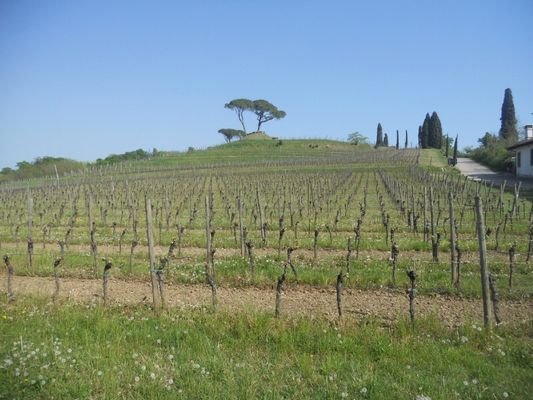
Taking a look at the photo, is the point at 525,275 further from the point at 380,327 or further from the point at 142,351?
the point at 142,351

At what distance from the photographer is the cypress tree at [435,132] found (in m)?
85.8

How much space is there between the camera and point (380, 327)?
724 cm

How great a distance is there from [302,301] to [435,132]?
8432 centimetres

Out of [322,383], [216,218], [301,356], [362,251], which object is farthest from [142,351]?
[216,218]

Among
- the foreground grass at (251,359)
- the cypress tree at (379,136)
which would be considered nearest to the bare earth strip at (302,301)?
the foreground grass at (251,359)

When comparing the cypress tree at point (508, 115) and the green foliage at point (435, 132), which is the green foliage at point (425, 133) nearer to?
the green foliage at point (435, 132)

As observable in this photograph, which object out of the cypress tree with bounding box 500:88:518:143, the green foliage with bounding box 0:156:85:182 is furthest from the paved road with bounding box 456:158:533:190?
the green foliage with bounding box 0:156:85:182

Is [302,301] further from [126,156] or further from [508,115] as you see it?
[126,156]

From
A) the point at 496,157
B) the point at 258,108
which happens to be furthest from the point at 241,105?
the point at 496,157

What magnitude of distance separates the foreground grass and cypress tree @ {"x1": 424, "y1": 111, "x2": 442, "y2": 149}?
85.1 meters

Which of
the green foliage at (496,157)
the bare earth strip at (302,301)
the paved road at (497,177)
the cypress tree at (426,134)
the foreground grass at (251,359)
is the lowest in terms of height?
the bare earth strip at (302,301)

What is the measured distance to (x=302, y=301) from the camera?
30.4ft

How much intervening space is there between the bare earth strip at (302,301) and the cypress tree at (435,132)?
270 feet

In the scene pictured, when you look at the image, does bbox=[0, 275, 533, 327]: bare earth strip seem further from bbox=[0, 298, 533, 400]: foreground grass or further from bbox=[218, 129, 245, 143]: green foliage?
bbox=[218, 129, 245, 143]: green foliage
